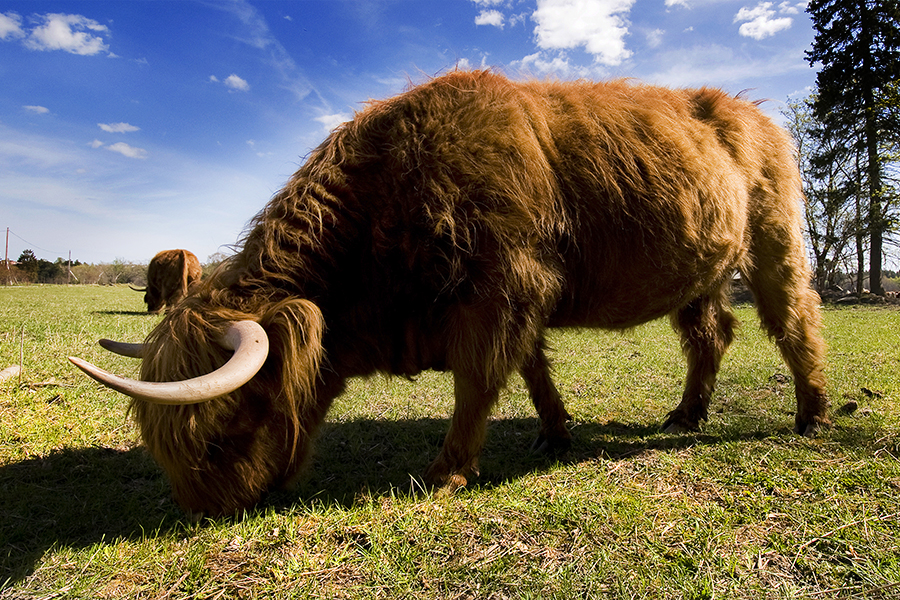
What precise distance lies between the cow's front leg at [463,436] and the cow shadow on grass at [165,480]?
0.47 feet

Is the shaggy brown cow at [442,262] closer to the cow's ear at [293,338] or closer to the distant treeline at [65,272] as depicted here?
the cow's ear at [293,338]

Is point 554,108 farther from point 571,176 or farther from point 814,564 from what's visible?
point 814,564

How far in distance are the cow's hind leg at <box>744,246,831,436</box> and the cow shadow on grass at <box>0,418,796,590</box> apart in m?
0.62

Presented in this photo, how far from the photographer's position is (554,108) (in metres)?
3.05

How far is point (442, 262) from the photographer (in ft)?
8.25

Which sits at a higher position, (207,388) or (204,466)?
(207,388)

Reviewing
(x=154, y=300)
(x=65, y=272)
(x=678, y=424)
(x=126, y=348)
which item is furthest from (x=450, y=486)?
(x=65, y=272)

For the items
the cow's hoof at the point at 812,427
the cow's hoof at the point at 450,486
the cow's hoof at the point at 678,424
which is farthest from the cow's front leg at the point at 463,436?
the cow's hoof at the point at 812,427

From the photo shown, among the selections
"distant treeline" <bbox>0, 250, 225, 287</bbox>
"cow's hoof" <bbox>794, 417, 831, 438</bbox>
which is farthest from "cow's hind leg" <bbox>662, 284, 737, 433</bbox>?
"distant treeline" <bbox>0, 250, 225, 287</bbox>

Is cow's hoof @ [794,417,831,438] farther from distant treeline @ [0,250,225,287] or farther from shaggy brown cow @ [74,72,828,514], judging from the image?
distant treeline @ [0,250,225,287]

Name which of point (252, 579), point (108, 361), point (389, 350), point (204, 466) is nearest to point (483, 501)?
point (389, 350)

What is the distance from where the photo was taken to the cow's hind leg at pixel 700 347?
4.02 meters

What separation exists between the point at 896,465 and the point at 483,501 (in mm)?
2382

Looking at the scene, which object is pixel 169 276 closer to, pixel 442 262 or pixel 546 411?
pixel 546 411
